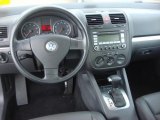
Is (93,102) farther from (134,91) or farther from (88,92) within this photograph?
(134,91)

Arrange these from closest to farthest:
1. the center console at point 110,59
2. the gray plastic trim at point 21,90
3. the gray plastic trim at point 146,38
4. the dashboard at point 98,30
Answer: the dashboard at point 98,30 → the center console at point 110,59 → the gray plastic trim at point 146,38 → the gray plastic trim at point 21,90

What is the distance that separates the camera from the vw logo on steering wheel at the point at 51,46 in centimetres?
119

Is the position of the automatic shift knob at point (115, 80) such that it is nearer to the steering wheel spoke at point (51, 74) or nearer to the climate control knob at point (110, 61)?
the climate control knob at point (110, 61)

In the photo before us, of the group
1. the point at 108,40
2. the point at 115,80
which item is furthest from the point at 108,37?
the point at 115,80

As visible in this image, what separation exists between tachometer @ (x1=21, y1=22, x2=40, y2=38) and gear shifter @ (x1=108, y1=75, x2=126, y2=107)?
0.48 meters

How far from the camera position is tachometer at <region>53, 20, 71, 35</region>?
4.22ft

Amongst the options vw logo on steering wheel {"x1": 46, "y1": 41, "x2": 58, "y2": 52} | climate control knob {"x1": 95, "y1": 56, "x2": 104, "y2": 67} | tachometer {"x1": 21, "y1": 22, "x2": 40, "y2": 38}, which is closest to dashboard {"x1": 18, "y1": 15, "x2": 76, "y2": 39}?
tachometer {"x1": 21, "y1": 22, "x2": 40, "y2": 38}

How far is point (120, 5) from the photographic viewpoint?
5.60ft

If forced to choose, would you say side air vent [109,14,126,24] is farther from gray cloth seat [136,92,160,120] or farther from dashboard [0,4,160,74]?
gray cloth seat [136,92,160,120]

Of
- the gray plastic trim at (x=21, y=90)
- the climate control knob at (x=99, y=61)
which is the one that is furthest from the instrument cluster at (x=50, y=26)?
the gray plastic trim at (x=21, y=90)

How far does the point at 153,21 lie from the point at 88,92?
60cm

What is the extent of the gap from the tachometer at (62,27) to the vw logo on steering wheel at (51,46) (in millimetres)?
106

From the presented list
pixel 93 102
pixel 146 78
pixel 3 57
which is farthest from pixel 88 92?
pixel 146 78

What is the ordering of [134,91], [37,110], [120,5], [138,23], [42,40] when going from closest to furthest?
[42,40]
[138,23]
[120,5]
[37,110]
[134,91]
